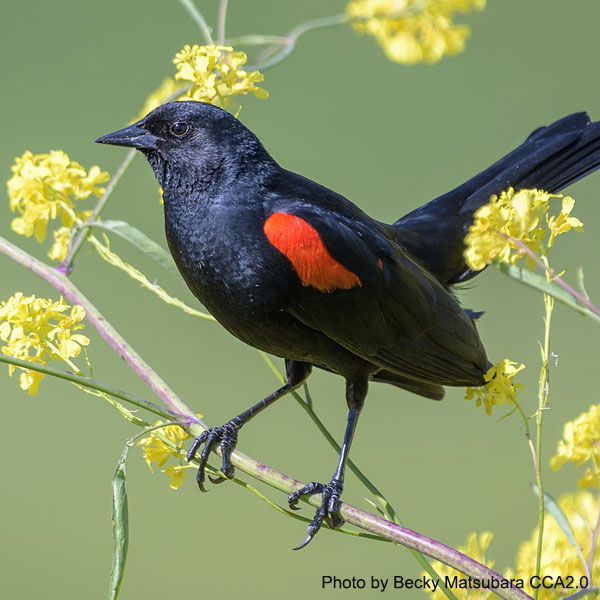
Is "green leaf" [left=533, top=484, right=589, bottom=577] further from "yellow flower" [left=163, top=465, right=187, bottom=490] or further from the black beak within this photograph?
the black beak

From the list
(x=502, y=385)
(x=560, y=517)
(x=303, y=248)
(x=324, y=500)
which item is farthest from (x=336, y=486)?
(x=560, y=517)

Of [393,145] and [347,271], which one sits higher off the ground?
[393,145]

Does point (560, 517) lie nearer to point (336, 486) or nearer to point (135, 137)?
point (336, 486)

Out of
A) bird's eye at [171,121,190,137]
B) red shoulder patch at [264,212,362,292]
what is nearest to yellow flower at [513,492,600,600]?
red shoulder patch at [264,212,362,292]

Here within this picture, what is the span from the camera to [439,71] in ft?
20.4

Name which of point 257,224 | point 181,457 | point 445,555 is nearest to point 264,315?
point 257,224

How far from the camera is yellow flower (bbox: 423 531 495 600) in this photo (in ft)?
4.37

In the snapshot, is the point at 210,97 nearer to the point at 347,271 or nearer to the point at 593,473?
the point at 347,271

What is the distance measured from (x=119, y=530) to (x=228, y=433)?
0.86 m

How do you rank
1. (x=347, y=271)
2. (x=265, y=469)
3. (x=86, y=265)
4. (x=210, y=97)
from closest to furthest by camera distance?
A: (x=265, y=469), (x=210, y=97), (x=347, y=271), (x=86, y=265)

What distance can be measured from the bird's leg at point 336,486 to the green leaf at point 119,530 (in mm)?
569

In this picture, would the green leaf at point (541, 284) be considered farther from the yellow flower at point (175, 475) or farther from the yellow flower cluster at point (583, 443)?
the yellow flower at point (175, 475)

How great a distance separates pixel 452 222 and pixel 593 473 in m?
1.30

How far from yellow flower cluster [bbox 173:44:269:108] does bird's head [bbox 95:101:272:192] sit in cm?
12
